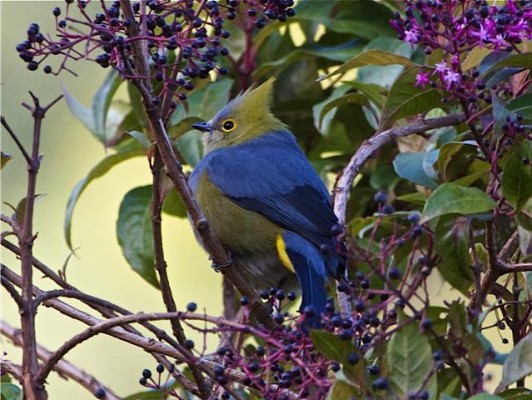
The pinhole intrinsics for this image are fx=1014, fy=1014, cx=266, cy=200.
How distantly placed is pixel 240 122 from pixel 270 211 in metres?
0.94

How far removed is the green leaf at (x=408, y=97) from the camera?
342 cm

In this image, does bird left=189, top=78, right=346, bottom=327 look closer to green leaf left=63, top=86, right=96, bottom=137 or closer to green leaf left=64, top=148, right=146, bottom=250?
green leaf left=64, top=148, right=146, bottom=250

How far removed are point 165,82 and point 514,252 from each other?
4.37 ft

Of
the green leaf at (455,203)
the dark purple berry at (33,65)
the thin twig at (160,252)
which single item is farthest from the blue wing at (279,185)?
the green leaf at (455,203)

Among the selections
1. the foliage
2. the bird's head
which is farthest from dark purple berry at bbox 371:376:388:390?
the bird's head

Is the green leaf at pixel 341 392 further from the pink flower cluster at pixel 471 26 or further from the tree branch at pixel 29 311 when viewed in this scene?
the pink flower cluster at pixel 471 26

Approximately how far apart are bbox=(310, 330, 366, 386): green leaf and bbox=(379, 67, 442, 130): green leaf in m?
1.36

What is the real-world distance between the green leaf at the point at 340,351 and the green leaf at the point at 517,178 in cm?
70

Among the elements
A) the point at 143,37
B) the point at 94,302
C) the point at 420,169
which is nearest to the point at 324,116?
the point at 420,169

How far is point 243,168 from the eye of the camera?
487 centimetres

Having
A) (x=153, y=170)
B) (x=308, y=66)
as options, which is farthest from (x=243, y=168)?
(x=153, y=170)

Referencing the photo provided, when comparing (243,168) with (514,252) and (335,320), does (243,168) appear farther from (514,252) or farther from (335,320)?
(335,320)

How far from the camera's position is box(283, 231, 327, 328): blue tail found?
4074 mm

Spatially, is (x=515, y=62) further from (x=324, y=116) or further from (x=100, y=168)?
(x=100, y=168)
